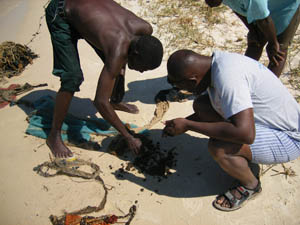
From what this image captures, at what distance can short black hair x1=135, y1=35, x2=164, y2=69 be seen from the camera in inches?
94.8

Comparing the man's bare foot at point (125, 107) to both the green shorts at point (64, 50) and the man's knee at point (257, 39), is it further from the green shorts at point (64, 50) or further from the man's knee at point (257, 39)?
the man's knee at point (257, 39)

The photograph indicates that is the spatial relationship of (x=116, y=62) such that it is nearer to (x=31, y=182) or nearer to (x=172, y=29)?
(x=31, y=182)

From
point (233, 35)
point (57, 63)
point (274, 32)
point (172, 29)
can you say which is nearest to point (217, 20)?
point (233, 35)

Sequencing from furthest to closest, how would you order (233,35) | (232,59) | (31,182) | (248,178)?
1. (233,35)
2. (31,182)
3. (248,178)
4. (232,59)

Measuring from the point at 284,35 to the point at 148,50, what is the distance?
5.63 ft

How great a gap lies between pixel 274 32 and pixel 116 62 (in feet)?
5.44

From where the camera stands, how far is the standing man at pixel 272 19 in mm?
2746

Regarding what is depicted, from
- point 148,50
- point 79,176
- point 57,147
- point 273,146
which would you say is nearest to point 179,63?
point 148,50

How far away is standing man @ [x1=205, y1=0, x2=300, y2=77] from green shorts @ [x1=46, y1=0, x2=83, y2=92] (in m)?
1.50

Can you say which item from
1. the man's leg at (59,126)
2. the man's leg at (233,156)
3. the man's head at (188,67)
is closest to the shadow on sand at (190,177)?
the man's leg at (233,156)

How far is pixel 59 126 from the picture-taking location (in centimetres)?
309

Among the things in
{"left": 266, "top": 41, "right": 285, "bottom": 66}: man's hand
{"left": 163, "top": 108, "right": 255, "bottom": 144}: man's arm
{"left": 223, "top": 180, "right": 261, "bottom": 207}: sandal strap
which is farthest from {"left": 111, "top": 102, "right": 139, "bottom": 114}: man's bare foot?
{"left": 266, "top": 41, "right": 285, "bottom": 66}: man's hand

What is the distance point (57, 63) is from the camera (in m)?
2.92

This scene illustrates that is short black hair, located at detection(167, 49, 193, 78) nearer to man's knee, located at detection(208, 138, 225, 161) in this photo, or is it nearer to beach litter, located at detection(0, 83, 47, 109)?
man's knee, located at detection(208, 138, 225, 161)
